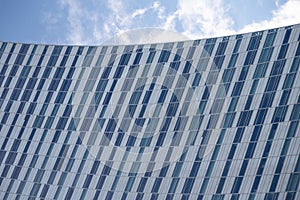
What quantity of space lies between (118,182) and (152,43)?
27419 millimetres

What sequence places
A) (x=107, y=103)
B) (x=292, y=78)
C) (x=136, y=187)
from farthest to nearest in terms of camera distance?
(x=107, y=103), (x=136, y=187), (x=292, y=78)

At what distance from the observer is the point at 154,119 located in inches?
6019

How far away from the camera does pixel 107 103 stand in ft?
526

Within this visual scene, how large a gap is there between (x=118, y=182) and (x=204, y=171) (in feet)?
55.4

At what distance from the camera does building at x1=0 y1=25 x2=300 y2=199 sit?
13638 centimetres

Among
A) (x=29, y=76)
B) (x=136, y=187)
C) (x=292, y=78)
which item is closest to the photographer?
(x=292, y=78)

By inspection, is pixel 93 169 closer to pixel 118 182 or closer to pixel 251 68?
pixel 118 182

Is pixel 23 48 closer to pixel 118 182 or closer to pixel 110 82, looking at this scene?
pixel 110 82

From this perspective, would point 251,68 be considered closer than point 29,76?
Yes

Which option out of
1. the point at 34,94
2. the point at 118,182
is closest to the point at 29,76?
the point at 34,94

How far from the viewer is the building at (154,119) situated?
136 meters

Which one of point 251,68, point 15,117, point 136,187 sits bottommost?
point 136,187

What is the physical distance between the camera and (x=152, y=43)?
162 m

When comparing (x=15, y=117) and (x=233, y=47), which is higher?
(x=233, y=47)
